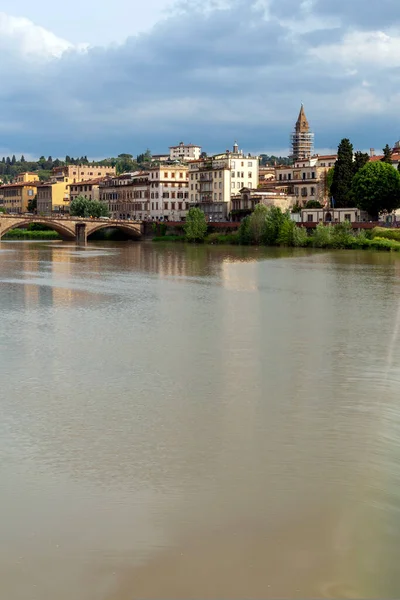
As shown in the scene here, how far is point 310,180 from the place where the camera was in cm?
10081

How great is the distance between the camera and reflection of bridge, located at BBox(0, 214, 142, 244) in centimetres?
9625

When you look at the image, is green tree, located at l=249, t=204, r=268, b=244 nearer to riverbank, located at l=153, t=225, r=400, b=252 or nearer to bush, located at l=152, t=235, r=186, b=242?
riverbank, located at l=153, t=225, r=400, b=252

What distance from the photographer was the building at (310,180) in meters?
99.8

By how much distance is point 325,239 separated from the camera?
74.8 meters

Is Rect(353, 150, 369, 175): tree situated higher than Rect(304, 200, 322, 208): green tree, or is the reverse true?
Rect(353, 150, 369, 175): tree

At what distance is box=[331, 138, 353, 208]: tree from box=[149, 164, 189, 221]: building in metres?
33.8

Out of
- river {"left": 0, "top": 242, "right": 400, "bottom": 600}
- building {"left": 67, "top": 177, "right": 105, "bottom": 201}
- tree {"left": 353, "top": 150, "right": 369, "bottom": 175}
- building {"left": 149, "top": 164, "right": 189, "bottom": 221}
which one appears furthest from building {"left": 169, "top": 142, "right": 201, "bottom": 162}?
river {"left": 0, "top": 242, "right": 400, "bottom": 600}

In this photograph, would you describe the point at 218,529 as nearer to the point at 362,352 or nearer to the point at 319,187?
the point at 362,352

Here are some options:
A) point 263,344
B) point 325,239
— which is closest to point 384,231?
point 325,239

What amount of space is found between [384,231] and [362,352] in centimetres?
5348

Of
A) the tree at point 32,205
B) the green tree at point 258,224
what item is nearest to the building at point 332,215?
the green tree at point 258,224

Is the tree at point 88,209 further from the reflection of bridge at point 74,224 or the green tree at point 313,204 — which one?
the green tree at point 313,204

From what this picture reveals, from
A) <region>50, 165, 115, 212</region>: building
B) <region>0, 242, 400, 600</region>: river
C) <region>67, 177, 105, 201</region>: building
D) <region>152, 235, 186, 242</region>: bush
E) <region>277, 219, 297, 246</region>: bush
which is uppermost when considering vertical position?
<region>50, 165, 115, 212</region>: building

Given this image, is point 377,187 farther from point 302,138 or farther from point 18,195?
point 18,195
